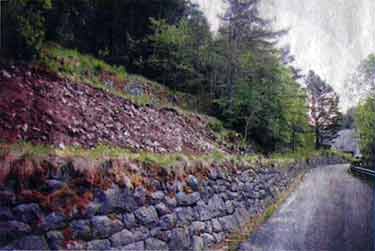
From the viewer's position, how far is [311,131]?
8.51 m

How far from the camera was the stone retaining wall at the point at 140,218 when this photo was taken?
130cm

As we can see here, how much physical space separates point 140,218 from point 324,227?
6.14ft

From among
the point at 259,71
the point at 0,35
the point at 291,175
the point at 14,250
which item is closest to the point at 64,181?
the point at 14,250

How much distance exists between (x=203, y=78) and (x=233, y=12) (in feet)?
4.57

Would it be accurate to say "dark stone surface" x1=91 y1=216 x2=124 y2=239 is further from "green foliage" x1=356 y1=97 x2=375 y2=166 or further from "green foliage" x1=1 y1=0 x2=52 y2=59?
"green foliage" x1=356 y1=97 x2=375 y2=166

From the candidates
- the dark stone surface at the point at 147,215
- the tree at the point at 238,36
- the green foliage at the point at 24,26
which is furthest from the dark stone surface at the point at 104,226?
the tree at the point at 238,36

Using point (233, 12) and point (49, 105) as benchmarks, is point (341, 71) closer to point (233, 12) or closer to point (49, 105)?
point (49, 105)

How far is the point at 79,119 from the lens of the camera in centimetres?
265

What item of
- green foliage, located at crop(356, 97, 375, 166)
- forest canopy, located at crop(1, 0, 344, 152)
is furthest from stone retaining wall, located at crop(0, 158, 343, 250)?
forest canopy, located at crop(1, 0, 344, 152)

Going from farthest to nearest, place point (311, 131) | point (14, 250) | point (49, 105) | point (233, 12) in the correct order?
1. point (311, 131)
2. point (233, 12)
3. point (49, 105)
4. point (14, 250)

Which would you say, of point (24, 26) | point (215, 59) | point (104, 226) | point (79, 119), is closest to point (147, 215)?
point (104, 226)

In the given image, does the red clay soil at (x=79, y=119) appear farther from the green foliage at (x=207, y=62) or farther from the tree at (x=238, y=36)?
the tree at (x=238, y=36)

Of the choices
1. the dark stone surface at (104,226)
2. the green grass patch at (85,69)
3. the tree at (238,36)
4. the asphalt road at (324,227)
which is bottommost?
the asphalt road at (324,227)

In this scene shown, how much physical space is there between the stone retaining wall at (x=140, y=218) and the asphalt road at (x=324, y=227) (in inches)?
14.2
